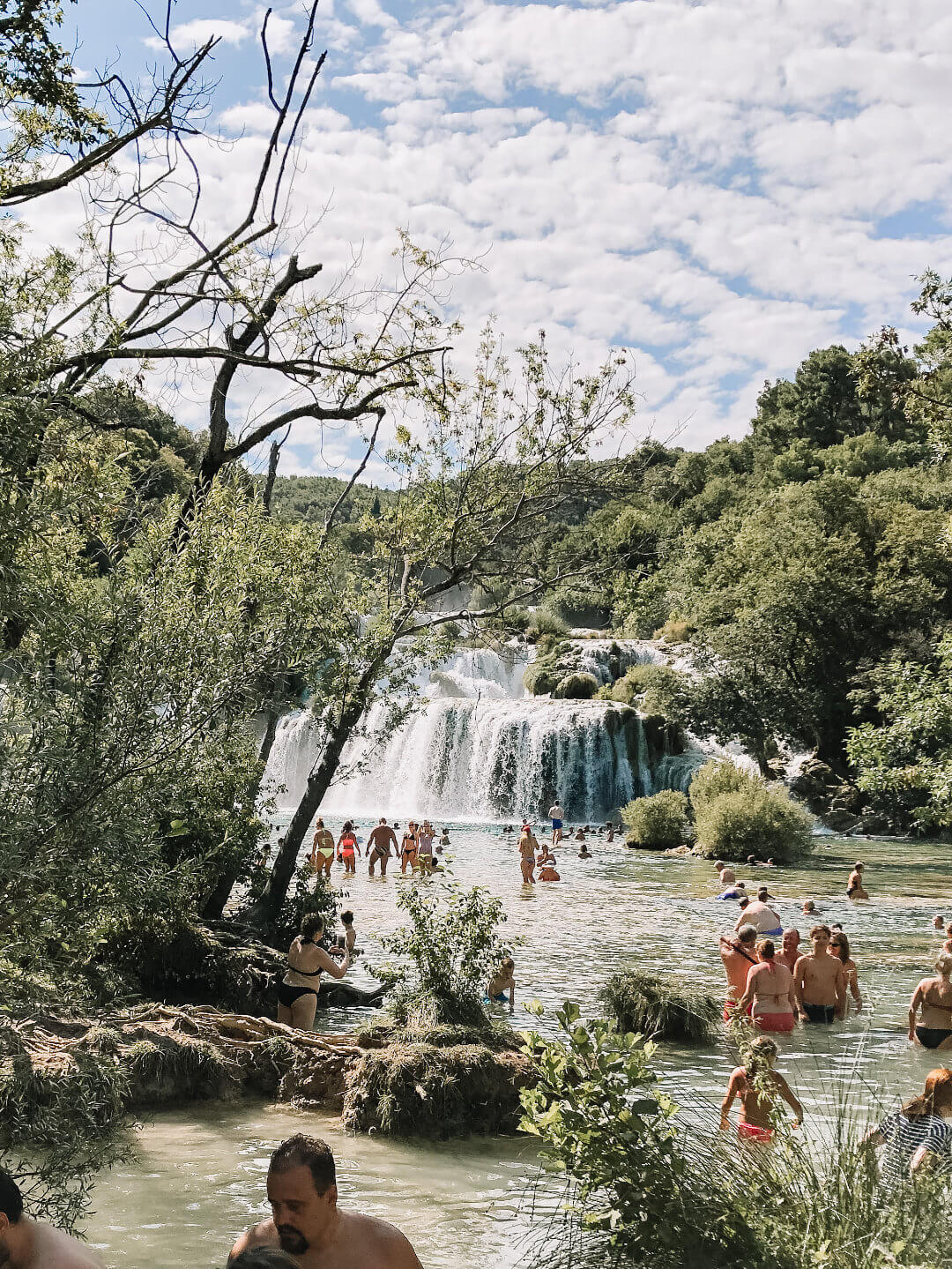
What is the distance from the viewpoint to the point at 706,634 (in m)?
40.5

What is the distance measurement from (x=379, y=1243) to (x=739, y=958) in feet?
28.6

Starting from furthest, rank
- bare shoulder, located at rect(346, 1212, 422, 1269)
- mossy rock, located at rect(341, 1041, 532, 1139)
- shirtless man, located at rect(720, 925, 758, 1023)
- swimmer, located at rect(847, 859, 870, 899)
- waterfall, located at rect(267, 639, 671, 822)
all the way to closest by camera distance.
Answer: waterfall, located at rect(267, 639, 671, 822)
swimmer, located at rect(847, 859, 870, 899)
shirtless man, located at rect(720, 925, 758, 1023)
mossy rock, located at rect(341, 1041, 532, 1139)
bare shoulder, located at rect(346, 1212, 422, 1269)

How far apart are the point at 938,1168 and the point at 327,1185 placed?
2537mm

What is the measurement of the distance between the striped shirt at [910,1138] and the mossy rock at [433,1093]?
341 centimetres

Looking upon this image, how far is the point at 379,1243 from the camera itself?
364 cm

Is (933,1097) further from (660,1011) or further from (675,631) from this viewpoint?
(675,631)

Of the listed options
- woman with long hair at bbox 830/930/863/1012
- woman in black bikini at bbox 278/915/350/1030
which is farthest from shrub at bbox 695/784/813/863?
woman in black bikini at bbox 278/915/350/1030

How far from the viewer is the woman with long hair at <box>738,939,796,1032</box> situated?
11008 millimetres

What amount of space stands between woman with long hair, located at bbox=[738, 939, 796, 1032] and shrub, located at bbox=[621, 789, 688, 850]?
21.0 metres

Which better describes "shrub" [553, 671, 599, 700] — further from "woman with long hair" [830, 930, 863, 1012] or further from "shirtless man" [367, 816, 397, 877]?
"woman with long hair" [830, 930, 863, 1012]

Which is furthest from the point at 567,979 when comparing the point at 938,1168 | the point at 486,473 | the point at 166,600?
the point at 938,1168

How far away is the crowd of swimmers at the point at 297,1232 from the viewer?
326cm

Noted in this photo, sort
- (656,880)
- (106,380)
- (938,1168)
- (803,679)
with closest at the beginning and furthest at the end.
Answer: (938,1168)
(106,380)
(656,880)
(803,679)

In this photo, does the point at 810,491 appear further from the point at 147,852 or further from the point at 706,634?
the point at 147,852
